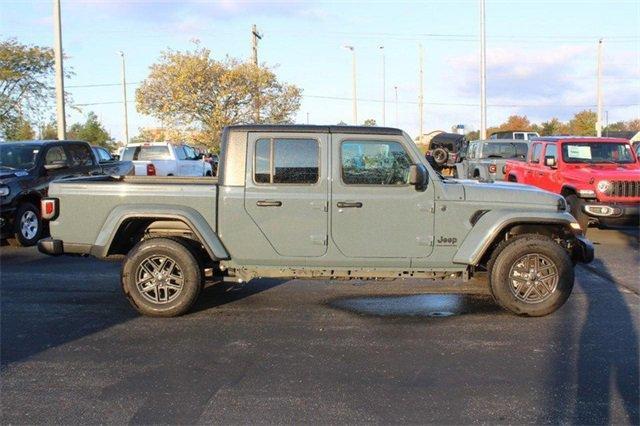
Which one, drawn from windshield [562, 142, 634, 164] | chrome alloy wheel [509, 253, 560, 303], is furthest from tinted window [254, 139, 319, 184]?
windshield [562, 142, 634, 164]

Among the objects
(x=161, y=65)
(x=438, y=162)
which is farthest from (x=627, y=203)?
(x=161, y=65)

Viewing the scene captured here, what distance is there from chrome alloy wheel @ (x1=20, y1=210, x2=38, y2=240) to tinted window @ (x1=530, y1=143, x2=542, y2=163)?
10088 millimetres

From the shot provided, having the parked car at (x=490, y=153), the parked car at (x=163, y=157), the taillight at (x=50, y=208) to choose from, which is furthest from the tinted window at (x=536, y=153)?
the parked car at (x=163, y=157)

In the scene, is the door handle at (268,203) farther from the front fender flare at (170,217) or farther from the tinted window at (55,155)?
the tinted window at (55,155)

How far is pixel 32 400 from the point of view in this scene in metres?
4.35

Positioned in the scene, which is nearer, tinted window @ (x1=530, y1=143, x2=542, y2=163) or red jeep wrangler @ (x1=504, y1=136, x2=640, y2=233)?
red jeep wrangler @ (x1=504, y1=136, x2=640, y2=233)

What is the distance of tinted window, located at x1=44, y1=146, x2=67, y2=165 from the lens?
39.2 ft

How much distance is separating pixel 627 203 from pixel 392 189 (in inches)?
275

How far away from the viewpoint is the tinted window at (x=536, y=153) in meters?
13.5

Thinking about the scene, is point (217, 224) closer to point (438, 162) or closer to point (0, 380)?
point (0, 380)

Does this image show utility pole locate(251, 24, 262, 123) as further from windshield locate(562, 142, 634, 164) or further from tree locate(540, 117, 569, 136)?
tree locate(540, 117, 569, 136)

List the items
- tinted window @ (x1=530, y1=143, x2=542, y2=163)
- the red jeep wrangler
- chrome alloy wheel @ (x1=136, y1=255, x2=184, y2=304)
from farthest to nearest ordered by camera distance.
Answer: tinted window @ (x1=530, y1=143, x2=542, y2=163)
the red jeep wrangler
chrome alloy wheel @ (x1=136, y1=255, x2=184, y2=304)

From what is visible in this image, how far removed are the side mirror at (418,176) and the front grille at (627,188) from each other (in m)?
6.62

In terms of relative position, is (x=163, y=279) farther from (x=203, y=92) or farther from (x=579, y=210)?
(x=203, y=92)
